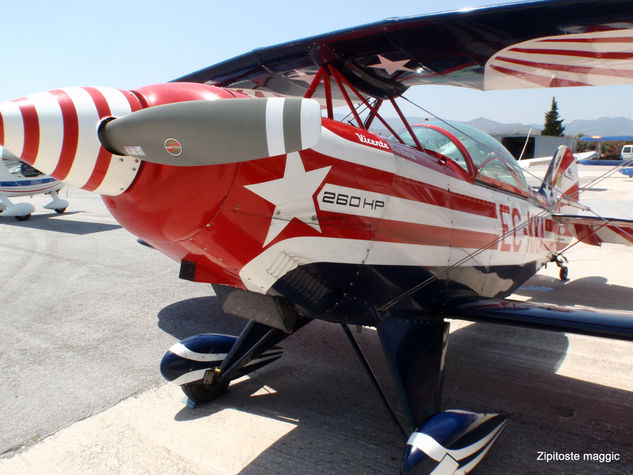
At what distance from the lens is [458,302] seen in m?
3.32

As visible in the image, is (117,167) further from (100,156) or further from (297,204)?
(297,204)

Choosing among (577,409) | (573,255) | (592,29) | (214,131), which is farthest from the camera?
(573,255)

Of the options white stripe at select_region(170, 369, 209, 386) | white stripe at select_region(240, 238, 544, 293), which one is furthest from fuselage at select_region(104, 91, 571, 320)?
white stripe at select_region(170, 369, 209, 386)

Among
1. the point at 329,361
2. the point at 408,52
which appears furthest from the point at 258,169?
the point at 329,361

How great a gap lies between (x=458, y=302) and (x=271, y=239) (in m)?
1.80

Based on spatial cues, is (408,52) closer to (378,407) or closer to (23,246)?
(378,407)

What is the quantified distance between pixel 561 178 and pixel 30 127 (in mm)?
6858

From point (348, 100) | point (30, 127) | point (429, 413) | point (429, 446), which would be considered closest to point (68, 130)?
point (30, 127)

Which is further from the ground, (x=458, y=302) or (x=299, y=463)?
(x=458, y=302)

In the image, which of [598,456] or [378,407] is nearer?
[598,456]

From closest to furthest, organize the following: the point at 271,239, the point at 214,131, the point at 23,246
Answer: the point at 214,131 → the point at 271,239 → the point at 23,246

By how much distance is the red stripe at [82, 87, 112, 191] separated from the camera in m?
1.69

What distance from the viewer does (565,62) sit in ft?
10.8

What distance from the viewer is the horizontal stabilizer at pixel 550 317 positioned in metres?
2.69
